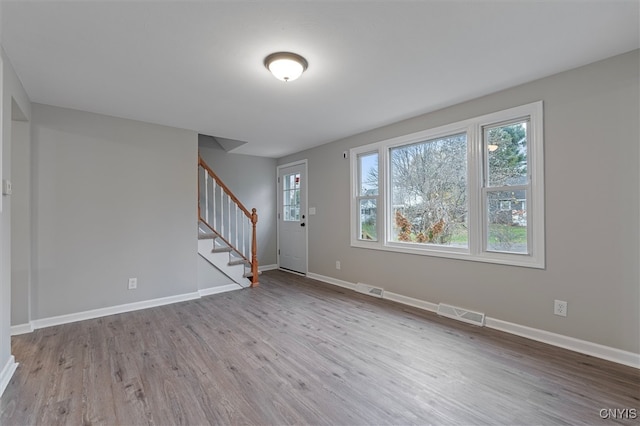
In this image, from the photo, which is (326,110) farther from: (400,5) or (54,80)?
(54,80)

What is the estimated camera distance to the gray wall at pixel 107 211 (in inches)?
126

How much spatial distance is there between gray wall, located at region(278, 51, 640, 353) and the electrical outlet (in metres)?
0.04

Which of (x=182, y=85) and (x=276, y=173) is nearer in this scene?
(x=182, y=85)

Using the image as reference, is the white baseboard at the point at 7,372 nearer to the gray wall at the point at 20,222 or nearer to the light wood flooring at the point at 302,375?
the light wood flooring at the point at 302,375

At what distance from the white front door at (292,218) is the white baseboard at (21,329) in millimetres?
3707

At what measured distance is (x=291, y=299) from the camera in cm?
407

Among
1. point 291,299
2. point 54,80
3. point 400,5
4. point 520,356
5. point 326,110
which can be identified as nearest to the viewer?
point 400,5

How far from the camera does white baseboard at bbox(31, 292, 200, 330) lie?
3.16 metres

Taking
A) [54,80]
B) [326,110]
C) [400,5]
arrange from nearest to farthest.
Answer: [400,5], [54,80], [326,110]

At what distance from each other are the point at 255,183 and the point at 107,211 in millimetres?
2833

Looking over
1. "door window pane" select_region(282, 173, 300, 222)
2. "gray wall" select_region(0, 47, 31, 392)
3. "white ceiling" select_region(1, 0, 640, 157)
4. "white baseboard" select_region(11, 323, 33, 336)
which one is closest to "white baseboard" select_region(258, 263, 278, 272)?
"door window pane" select_region(282, 173, 300, 222)

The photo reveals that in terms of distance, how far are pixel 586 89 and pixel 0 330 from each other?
485cm

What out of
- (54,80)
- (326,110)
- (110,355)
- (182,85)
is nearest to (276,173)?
(326,110)

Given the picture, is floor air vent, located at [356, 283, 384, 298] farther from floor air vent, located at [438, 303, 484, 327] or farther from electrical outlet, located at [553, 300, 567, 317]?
electrical outlet, located at [553, 300, 567, 317]
